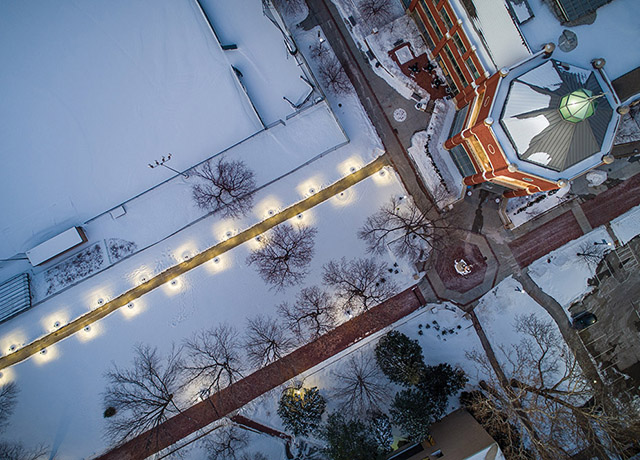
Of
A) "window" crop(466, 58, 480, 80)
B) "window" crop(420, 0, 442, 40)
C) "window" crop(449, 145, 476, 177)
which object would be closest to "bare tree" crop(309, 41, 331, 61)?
"window" crop(420, 0, 442, 40)

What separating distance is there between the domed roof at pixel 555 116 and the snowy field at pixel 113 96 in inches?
649

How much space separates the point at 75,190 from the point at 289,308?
2098cm

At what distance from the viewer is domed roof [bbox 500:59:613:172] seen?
67.9 feet

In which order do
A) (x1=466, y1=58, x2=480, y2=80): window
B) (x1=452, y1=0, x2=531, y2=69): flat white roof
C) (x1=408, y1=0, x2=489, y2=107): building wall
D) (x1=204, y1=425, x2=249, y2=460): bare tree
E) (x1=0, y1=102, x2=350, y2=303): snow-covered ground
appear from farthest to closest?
(x1=204, y1=425, x2=249, y2=460): bare tree, (x1=0, y1=102, x2=350, y2=303): snow-covered ground, (x1=466, y1=58, x2=480, y2=80): window, (x1=408, y1=0, x2=489, y2=107): building wall, (x1=452, y1=0, x2=531, y2=69): flat white roof

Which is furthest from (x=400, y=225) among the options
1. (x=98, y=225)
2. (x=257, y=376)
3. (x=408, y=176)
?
(x=98, y=225)

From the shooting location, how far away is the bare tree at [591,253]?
100 ft

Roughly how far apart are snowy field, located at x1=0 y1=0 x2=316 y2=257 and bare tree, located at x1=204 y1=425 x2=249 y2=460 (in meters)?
22.3

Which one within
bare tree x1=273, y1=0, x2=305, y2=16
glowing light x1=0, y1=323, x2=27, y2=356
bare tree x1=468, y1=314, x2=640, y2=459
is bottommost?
bare tree x1=468, y1=314, x2=640, y2=459

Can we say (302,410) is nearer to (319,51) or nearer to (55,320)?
(55,320)

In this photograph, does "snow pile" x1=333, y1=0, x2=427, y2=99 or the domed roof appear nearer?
the domed roof

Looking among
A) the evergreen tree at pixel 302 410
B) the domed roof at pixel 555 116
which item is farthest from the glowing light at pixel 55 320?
the domed roof at pixel 555 116

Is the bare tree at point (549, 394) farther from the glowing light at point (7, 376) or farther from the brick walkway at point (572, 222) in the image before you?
the glowing light at point (7, 376)

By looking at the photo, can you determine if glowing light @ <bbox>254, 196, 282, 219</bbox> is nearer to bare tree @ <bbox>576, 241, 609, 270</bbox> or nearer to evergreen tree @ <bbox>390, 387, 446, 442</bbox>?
evergreen tree @ <bbox>390, 387, 446, 442</bbox>

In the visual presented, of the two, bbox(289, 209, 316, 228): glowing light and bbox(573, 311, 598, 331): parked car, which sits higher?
bbox(289, 209, 316, 228): glowing light
